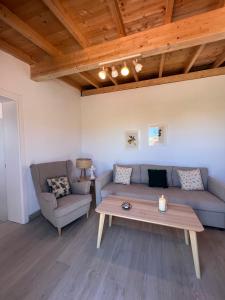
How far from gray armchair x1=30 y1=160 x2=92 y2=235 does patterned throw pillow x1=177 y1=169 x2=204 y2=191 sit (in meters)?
1.80

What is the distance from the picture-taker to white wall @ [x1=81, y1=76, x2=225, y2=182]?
3.19 metres

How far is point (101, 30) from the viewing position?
80.5 inches

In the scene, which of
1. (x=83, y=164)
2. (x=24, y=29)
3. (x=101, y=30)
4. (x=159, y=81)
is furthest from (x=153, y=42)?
(x=83, y=164)

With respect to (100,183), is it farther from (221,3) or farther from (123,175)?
(221,3)

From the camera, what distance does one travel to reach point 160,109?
139 inches

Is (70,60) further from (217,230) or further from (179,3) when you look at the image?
(217,230)

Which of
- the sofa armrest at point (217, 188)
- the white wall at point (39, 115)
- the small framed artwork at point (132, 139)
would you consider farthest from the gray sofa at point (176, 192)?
the white wall at point (39, 115)

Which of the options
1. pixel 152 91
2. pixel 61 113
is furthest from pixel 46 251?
pixel 152 91

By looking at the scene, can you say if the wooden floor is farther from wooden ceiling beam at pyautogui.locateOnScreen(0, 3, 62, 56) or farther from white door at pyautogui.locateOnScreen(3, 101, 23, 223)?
wooden ceiling beam at pyautogui.locateOnScreen(0, 3, 62, 56)

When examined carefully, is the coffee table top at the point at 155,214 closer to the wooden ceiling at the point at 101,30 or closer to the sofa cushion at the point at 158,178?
the sofa cushion at the point at 158,178

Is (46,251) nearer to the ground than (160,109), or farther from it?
nearer to the ground

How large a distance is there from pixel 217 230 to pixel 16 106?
3.75 meters

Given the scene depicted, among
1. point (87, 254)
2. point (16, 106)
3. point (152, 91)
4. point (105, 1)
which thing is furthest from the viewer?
point (152, 91)

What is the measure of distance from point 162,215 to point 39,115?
8.94 feet
